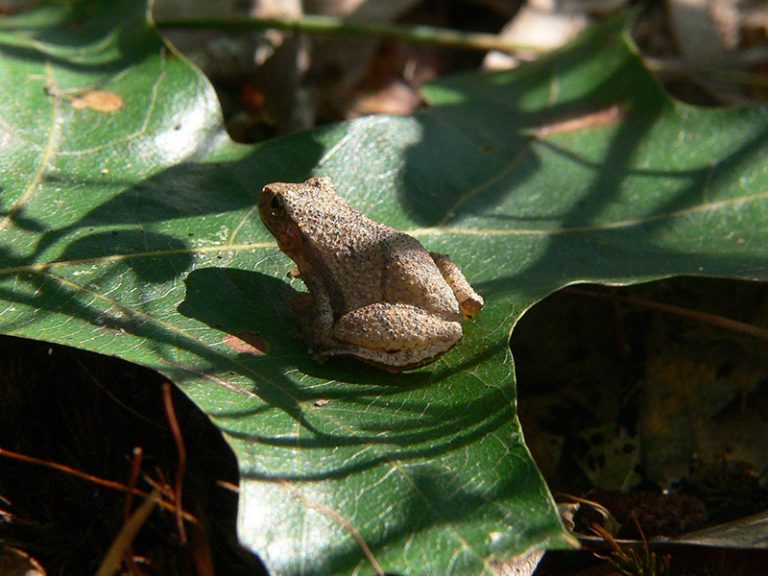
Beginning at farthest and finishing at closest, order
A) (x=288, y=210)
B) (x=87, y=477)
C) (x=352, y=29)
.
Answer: (x=352, y=29)
(x=288, y=210)
(x=87, y=477)

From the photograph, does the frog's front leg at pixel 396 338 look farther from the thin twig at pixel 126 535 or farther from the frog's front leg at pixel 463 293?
the thin twig at pixel 126 535

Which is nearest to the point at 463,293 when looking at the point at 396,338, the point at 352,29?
the point at 396,338

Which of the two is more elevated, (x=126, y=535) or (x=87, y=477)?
(x=126, y=535)

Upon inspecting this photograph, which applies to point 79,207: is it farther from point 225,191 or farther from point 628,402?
point 628,402

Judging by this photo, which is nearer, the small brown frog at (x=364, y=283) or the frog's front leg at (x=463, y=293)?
the small brown frog at (x=364, y=283)

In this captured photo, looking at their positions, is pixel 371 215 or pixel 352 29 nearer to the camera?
pixel 371 215

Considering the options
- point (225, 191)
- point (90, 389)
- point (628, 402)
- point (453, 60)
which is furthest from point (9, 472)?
point (453, 60)

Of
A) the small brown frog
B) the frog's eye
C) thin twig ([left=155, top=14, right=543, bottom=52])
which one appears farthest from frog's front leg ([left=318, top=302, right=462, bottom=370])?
thin twig ([left=155, top=14, right=543, bottom=52])

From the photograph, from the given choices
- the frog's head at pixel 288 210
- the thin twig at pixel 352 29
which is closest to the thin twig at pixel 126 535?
the frog's head at pixel 288 210

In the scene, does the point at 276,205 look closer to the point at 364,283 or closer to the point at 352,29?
the point at 364,283
